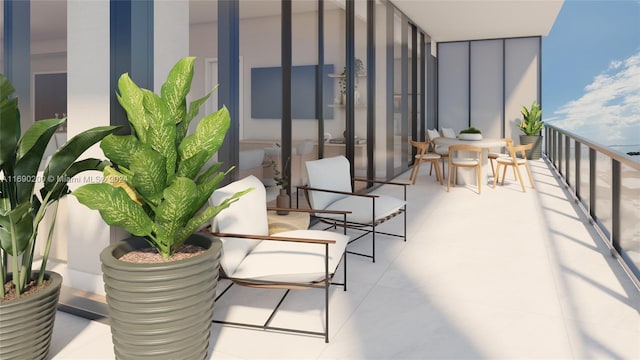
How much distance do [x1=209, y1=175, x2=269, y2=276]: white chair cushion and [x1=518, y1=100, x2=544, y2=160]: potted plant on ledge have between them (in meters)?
10.8

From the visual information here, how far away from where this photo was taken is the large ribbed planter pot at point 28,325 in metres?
2.05

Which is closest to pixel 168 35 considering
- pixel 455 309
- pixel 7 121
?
pixel 7 121

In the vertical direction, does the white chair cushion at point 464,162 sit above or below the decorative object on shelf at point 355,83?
below

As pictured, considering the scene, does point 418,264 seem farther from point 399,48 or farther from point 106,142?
point 399,48

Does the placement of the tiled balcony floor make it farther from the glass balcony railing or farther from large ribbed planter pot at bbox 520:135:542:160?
large ribbed planter pot at bbox 520:135:542:160

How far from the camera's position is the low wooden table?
12.1ft

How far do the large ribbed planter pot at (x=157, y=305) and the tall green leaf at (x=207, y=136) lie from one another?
0.50 m

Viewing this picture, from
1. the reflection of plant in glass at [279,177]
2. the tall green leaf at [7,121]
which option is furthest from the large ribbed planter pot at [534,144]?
the tall green leaf at [7,121]

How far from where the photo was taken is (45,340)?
2.22 m

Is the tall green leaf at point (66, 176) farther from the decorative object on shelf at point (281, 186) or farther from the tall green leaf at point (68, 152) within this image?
the decorative object on shelf at point (281, 186)

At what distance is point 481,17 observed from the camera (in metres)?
9.98

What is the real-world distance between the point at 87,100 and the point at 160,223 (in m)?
1.23

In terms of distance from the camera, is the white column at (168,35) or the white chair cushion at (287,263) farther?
the white column at (168,35)

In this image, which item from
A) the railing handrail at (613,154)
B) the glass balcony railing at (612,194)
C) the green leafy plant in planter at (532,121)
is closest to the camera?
the railing handrail at (613,154)
